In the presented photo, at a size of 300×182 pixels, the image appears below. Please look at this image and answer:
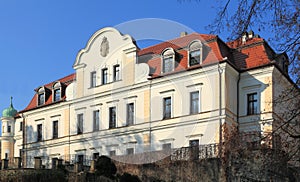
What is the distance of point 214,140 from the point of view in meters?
25.8

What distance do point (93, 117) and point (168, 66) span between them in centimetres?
619

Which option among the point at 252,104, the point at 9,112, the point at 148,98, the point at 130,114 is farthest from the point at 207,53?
the point at 9,112

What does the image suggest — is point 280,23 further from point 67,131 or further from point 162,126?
point 67,131

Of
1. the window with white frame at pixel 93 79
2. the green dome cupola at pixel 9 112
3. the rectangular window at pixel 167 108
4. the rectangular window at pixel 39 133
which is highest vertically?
the window with white frame at pixel 93 79

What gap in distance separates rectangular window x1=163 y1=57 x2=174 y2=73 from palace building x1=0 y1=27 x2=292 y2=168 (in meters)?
0.06

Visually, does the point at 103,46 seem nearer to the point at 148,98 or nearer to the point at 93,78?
the point at 93,78

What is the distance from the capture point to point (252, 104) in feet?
88.2

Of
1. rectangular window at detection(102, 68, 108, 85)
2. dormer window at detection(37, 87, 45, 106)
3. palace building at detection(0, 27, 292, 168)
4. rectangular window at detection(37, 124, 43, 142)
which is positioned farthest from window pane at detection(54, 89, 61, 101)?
rectangular window at detection(102, 68, 108, 85)

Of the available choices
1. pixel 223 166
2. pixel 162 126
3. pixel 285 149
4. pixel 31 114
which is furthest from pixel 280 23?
pixel 31 114

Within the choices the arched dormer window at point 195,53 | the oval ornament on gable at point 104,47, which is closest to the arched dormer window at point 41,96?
the oval ornament on gable at point 104,47

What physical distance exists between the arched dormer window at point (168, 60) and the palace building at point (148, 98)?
55 mm

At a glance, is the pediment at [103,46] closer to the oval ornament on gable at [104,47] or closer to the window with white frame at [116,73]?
the oval ornament on gable at [104,47]

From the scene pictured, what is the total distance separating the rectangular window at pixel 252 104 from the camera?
87.8 feet

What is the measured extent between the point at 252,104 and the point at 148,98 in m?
5.78
